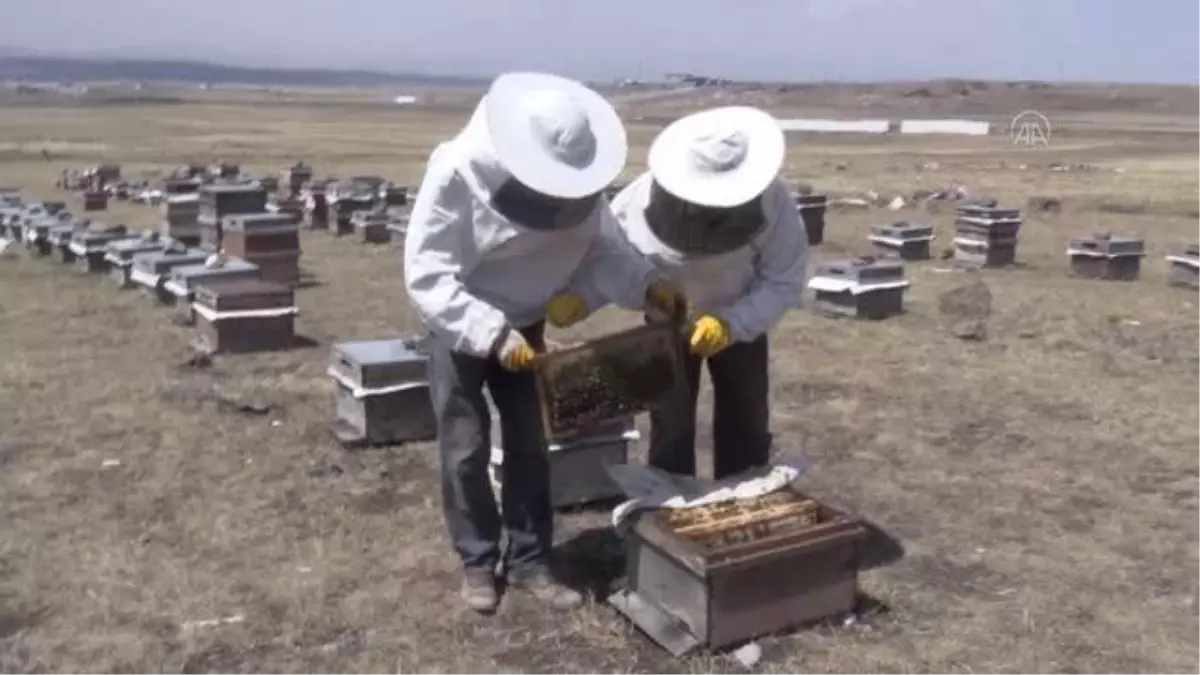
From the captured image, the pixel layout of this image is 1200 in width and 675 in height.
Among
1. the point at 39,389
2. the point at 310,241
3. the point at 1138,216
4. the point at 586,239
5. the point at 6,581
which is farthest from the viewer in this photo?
the point at 1138,216

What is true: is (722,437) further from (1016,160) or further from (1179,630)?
(1016,160)

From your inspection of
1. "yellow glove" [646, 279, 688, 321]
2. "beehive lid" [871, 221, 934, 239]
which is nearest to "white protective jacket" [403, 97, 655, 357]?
"yellow glove" [646, 279, 688, 321]

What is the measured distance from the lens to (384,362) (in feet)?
22.8

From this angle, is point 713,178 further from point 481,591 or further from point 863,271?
point 863,271

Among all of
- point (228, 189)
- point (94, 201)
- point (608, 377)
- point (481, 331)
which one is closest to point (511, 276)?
point (481, 331)

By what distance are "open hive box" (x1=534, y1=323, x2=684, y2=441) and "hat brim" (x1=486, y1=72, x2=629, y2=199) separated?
2.01 ft

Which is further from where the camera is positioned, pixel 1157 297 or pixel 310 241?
pixel 310 241

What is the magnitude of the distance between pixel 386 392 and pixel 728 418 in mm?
2311

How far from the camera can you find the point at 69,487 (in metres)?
6.52

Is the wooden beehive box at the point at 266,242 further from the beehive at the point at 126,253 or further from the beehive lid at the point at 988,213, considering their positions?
the beehive lid at the point at 988,213

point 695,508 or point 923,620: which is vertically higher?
point 695,508

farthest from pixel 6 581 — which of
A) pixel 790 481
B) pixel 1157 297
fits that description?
pixel 1157 297

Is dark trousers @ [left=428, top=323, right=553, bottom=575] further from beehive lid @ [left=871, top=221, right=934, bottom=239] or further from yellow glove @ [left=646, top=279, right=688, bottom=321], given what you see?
beehive lid @ [left=871, top=221, right=934, bottom=239]

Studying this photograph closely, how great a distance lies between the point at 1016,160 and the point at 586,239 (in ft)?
114
